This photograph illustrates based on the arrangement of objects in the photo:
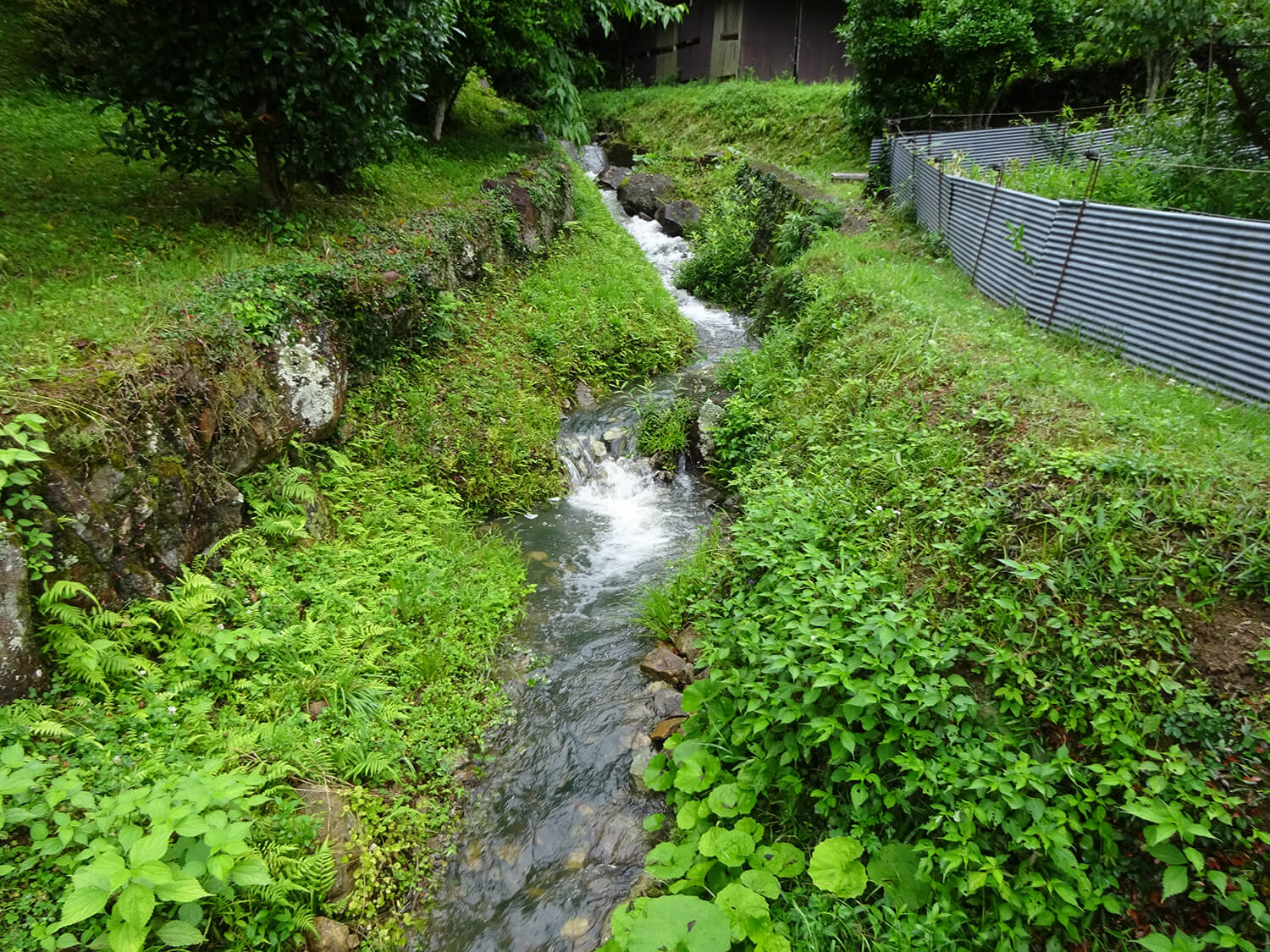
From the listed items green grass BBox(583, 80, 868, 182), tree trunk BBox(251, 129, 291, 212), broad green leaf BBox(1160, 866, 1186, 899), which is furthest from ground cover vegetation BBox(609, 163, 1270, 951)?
green grass BBox(583, 80, 868, 182)

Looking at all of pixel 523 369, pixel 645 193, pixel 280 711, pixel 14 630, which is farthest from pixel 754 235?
pixel 14 630

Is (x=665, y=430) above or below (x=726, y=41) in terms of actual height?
below

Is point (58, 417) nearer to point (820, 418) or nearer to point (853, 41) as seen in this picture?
point (820, 418)

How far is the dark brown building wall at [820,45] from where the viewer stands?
2336 cm

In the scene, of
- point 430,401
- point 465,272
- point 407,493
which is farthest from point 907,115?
point 407,493

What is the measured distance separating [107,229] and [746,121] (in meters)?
19.8

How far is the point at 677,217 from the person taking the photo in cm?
1775

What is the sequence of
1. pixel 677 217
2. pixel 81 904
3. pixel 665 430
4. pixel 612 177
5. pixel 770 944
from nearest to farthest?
pixel 81 904, pixel 770 944, pixel 665 430, pixel 677 217, pixel 612 177

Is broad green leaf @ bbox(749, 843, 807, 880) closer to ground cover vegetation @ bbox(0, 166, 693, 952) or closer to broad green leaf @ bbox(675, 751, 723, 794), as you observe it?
broad green leaf @ bbox(675, 751, 723, 794)

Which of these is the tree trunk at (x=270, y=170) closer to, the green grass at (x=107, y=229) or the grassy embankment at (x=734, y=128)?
the green grass at (x=107, y=229)

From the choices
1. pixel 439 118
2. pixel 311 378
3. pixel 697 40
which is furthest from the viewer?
pixel 697 40

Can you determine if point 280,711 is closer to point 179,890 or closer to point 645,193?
point 179,890

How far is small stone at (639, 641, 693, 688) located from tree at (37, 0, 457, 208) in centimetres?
689

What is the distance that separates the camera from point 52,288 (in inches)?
206
